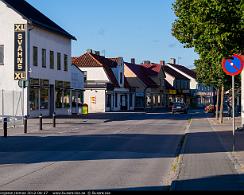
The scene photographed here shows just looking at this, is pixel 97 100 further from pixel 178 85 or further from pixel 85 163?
pixel 85 163

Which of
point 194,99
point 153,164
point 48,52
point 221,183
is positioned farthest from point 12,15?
point 194,99

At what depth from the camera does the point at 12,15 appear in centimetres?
4497

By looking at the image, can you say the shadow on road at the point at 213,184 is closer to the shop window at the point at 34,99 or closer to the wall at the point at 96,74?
the shop window at the point at 34,99

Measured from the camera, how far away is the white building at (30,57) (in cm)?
4466

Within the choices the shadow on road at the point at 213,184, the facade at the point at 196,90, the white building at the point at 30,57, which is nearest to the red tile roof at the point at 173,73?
the facade at the point at 196,90

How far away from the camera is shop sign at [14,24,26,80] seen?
4462 cm

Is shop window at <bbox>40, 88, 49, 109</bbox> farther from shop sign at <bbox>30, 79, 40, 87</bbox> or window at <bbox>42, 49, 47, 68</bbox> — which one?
window at <bbox>42, 49, 47, 68</bbox>

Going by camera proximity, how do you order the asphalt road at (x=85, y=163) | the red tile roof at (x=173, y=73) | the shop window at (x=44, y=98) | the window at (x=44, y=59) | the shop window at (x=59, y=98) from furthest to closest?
the red tile roof at (x=173, y=73), the shop window at (x=59, y=98), the window at (x=44, y=59), the shop window at (x=44, y=98), the asphalt road at (x=85, y=163)

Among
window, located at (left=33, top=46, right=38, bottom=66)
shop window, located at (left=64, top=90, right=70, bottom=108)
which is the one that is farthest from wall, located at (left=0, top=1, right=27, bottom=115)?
shop window, located at (left=64, top=90, right=70, bottom=108)

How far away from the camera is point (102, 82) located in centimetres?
7106

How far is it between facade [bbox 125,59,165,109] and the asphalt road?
63.4 meters

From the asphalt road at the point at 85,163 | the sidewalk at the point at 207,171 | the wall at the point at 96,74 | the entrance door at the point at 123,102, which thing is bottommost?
the asphalt road at the point at 85,163

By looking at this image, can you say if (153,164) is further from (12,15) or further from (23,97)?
(12,15)

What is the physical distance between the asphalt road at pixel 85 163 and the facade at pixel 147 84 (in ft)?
208
